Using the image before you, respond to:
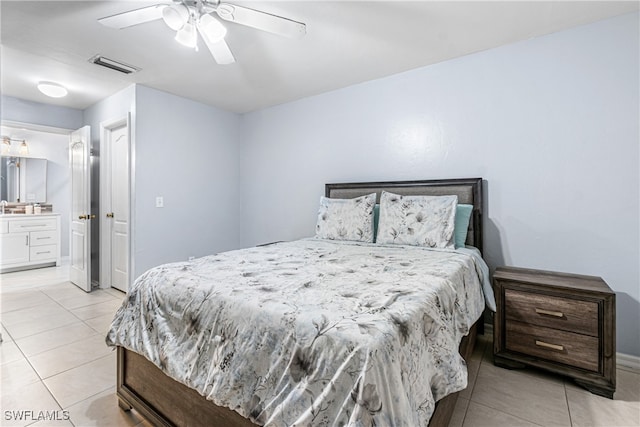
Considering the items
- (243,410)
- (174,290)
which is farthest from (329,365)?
(174,290)

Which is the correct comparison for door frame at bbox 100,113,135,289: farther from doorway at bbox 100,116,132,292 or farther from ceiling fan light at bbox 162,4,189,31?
ceiling fan light at bbox 162,4,189,31

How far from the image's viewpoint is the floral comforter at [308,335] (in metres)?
0.84

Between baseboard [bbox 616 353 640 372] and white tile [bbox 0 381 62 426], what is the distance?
11.7 ft

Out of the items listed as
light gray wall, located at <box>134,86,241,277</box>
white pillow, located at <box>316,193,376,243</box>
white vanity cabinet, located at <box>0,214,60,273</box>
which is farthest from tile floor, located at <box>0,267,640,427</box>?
white vanity cabinet, located at <box>0,214,60,273</box>

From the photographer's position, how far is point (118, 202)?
376 centimetres

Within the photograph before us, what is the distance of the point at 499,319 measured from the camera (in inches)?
81.9

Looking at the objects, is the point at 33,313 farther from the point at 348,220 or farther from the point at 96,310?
the point at 348,220

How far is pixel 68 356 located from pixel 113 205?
7.10ft

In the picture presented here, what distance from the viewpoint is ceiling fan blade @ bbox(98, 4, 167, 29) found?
1662mm

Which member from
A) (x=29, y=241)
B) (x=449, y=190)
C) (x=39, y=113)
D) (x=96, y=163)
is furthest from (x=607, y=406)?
(x=29, y=241)

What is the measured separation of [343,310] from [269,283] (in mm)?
452

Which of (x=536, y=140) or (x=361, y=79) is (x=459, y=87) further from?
(x=361, y=79)

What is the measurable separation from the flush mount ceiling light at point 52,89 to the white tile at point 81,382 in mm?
3065

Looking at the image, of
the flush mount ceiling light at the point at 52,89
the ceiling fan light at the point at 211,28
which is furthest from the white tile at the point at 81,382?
the flush mount ceiling light at the point at 52,89
